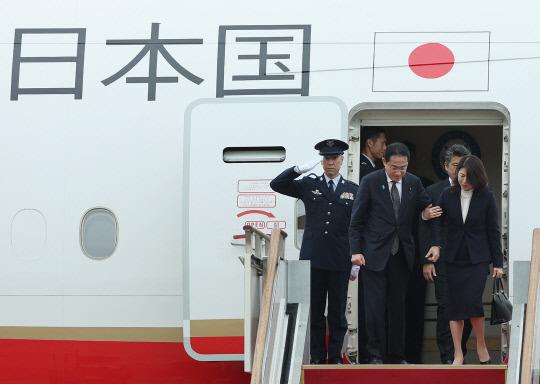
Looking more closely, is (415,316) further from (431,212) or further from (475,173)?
(475,173)

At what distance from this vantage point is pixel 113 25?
8000mm

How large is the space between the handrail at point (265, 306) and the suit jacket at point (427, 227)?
4.30 ft

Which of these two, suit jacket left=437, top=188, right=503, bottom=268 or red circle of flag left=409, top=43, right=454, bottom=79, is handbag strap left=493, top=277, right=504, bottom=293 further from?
red circle of flag left=409, top=43, right=454, bottom=79

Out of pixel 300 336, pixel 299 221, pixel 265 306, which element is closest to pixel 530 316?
pixel 300 336

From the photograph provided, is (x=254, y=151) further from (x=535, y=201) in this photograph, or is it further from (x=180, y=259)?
(x=535, y=201)

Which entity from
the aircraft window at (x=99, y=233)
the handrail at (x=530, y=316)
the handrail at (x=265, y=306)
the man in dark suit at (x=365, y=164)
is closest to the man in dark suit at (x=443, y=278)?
the man in dark suit at (x=365, y=164)

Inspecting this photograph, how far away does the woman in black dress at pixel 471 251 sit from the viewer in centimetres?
689

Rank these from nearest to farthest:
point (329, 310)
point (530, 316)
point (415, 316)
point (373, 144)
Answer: point (530, 316) < point (329, 310) < point (373, 144) < point (415, 316)

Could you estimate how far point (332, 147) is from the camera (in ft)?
23.6

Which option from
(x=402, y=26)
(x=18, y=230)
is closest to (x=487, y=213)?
(x=402, y=26)

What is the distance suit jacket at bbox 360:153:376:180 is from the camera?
8.02 metres

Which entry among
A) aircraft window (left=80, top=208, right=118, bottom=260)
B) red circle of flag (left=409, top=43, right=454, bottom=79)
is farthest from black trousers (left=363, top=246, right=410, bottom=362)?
aircraft window (left=80, top=208, right=118, bottom=260)

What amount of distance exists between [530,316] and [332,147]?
Answer: 1.92 metres

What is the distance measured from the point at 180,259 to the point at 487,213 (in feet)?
7.82
